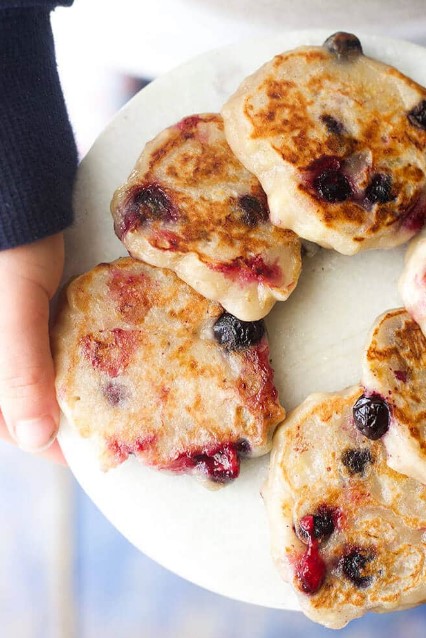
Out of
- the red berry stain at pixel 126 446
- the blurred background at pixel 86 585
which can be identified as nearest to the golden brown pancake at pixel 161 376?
the red berry stain at pixel 126 446

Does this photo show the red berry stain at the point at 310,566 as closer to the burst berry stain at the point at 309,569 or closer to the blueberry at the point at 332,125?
the burst berry stain at the point at 309,569

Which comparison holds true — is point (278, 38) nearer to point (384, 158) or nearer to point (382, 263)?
point (384, 158)

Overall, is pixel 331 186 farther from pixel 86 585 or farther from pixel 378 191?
pixel 86 585

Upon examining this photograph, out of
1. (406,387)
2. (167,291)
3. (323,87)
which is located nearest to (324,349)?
(406,387)

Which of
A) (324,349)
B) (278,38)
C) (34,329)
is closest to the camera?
(34,329)

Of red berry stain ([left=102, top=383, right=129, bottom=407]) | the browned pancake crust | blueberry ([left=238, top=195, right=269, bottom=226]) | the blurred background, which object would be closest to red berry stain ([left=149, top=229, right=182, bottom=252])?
the browned pancake crust
